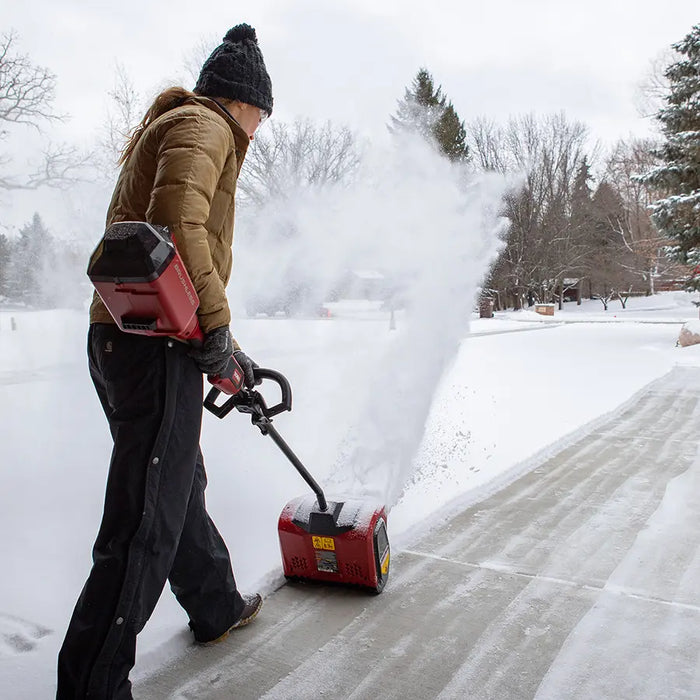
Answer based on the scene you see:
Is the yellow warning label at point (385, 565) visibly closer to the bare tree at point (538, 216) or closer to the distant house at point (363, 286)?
the distant house at point (363, 286)

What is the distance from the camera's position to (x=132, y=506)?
177 cm

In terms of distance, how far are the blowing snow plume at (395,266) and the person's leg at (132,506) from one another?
1.58 m

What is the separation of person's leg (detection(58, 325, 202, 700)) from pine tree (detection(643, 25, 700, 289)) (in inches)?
648

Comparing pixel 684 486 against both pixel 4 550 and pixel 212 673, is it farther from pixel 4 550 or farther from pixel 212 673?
pixel 4 550

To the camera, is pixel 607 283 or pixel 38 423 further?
pixel 607 283

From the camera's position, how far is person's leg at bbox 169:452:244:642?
2145 millimetres

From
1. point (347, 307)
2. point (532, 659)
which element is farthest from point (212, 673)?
point (347, 307)

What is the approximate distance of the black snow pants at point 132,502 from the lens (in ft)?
5.59

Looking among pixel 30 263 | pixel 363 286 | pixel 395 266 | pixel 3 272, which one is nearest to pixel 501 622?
pixel 395 266

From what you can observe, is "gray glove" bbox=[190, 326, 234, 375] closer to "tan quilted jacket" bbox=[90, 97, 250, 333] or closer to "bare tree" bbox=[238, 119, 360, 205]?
"tan quilted jacket" bbox=[90, 97, 250, 333]

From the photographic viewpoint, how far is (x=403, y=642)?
221 centimetres

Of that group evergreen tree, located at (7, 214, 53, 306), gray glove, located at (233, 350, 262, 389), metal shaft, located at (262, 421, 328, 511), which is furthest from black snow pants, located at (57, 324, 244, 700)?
evergreen tree, located at (7, 214, 53, 306)

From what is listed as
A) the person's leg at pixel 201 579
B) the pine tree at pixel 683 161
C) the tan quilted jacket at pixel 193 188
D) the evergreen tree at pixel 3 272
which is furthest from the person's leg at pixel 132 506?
the pine tree at pixel 683 161

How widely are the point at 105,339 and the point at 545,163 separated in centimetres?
4237
